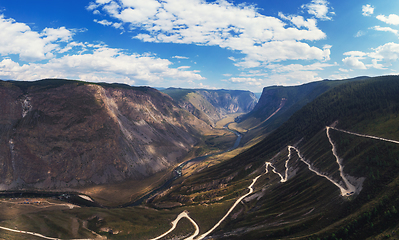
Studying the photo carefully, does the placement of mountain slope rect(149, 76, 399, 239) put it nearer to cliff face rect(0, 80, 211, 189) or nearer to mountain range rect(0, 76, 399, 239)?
mountain range rect(0, 76, 399, 239)

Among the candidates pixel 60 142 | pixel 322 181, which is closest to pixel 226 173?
pixel 322 181

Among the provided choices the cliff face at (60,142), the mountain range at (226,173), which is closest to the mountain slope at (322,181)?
the mountain range at (226,173)

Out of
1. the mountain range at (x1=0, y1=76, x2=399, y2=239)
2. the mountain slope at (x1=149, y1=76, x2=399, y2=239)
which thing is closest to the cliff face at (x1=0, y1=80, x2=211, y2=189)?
the mountain range at (x1=0, y1=76, x2=399, y2=239)

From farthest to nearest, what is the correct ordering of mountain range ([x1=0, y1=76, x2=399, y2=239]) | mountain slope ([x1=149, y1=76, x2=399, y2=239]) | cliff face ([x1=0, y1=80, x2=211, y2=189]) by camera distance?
cliff face ([x1=0, y1=80, x2=211, y2=189]) < mountain range ([x1=0, y1=76, x2=399, y2=239]) < mountain slope ([x1=149, y1=76, x2=399, y2=239])

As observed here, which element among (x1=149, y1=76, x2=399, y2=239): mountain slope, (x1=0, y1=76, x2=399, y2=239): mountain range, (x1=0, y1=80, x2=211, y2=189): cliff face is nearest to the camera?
(x1=149, y1=76, x2=399, y2=239): mountain slope

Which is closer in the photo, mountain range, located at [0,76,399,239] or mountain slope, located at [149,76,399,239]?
mountain slope, located at [149,76,399,239]

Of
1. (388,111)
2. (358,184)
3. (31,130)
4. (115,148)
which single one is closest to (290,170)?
(358,184)

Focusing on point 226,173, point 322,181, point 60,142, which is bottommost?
point 226,173

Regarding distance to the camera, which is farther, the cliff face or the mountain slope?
the cliff face

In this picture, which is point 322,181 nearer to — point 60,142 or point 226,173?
point 226,173
